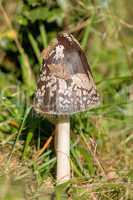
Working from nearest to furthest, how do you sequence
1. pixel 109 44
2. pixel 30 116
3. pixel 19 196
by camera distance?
pixel 19 196 < pixel 30 116 < pixel 109 44

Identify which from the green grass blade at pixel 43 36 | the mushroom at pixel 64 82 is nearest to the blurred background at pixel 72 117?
the green grass blade at pixel 43 36

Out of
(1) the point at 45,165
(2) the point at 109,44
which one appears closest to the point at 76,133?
(1) the point at 45,165

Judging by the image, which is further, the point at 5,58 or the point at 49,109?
the point at 5,58

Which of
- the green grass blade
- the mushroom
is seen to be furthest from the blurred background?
the mushroom

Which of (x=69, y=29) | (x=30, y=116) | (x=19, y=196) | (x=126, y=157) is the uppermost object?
(x=69, y=29)

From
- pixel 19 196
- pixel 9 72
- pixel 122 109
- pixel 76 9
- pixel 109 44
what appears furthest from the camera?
pixel 109 44

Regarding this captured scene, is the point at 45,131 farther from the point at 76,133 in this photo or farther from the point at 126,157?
the point at 126,157
